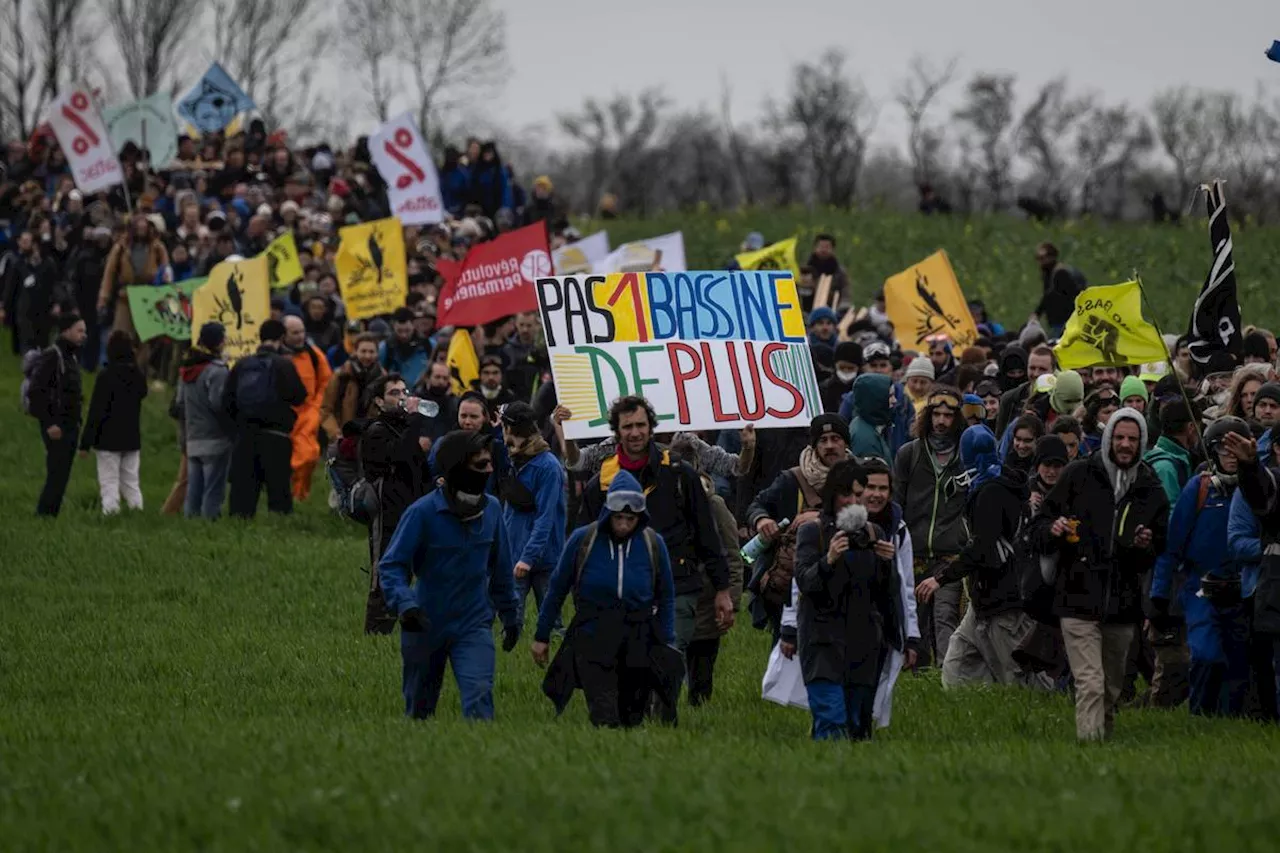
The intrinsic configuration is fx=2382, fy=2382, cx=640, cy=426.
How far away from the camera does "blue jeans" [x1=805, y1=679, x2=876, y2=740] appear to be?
1326 centimetres

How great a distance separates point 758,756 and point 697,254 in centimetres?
4075

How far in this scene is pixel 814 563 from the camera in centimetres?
1309

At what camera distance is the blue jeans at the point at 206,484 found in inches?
1032

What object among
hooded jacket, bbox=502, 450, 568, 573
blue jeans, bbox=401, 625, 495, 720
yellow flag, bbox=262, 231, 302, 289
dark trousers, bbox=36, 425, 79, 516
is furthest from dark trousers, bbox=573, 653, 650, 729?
yellow flag, bbox=262, 231, 302, 289

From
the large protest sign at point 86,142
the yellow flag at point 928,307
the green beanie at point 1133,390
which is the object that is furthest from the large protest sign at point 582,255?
the green beanie at point 1133,390

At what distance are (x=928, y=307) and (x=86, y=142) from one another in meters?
17.3

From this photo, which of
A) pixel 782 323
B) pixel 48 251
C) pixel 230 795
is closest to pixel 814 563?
pixel 230 795

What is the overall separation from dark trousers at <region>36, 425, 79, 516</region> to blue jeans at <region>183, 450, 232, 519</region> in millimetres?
1290

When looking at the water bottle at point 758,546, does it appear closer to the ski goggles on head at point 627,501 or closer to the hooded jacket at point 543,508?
the hooded jacket at point 543,508

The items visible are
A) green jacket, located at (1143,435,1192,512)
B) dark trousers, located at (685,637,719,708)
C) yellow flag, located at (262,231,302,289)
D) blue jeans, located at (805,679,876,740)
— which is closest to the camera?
blue jeans, located at (805,679,876,740)

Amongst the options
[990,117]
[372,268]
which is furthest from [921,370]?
[990,117]

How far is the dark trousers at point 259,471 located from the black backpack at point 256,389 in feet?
1.02

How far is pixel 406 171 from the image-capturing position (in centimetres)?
3631

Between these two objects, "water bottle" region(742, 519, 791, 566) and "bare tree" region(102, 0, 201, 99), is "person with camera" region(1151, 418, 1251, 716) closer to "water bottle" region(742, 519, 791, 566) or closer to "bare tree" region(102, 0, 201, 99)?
"water bottle" region(742, 519, 791, 566)
